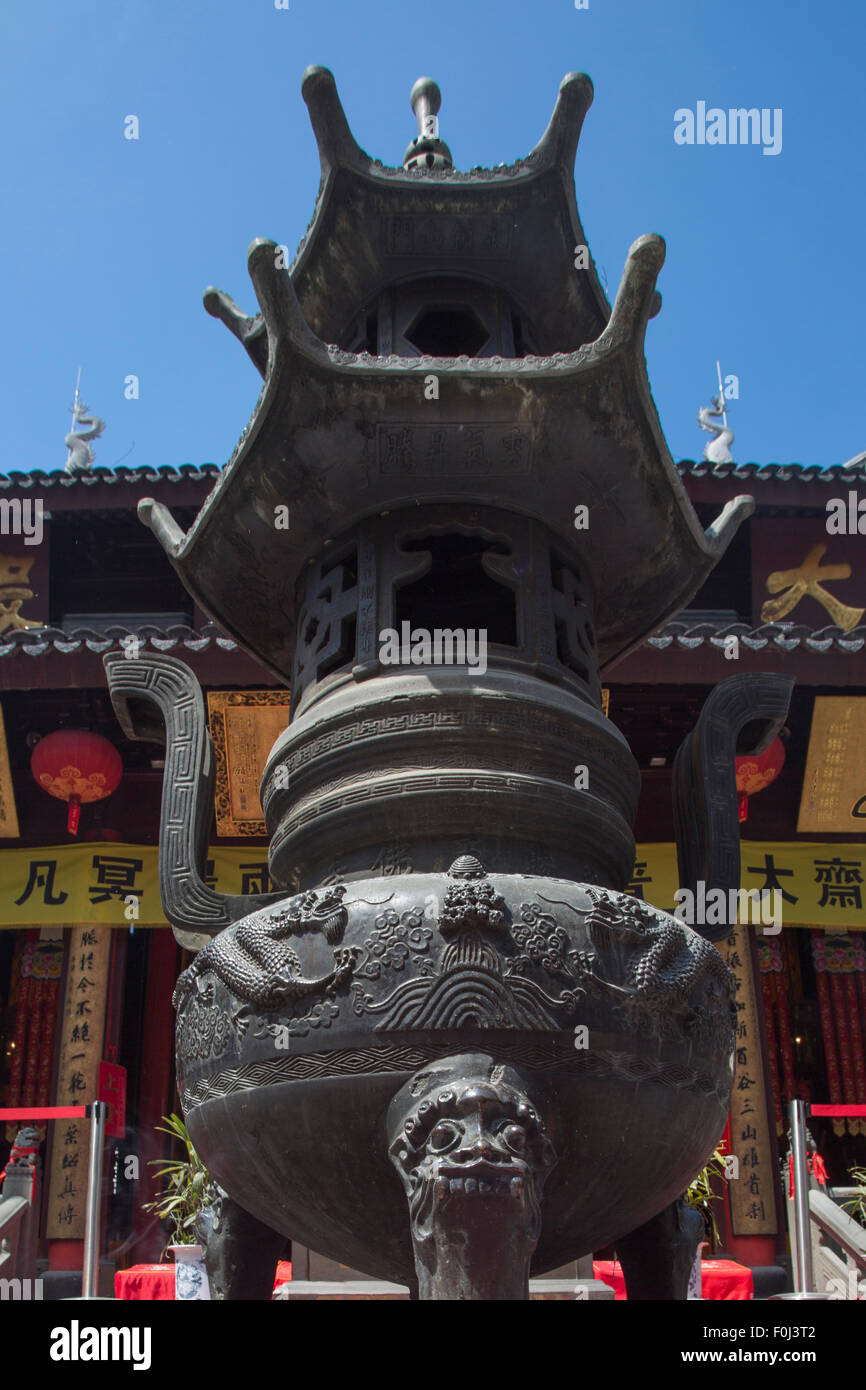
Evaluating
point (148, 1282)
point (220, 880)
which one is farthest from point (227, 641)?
point (148, 1282)

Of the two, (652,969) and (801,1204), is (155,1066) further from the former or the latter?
(652,969)

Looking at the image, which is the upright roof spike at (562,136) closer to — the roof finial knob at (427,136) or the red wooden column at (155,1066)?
the roof finial knob at (427,136)

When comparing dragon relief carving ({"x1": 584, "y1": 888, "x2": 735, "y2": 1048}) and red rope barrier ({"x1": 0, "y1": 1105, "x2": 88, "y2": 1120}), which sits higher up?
red rope barrier ({"x1": 0, "y1": 1105, "x2": 88, "y2": 1120})

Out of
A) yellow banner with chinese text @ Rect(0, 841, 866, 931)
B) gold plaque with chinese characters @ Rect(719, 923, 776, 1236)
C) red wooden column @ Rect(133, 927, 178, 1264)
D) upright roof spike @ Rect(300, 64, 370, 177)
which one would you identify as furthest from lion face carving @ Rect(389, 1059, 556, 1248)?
red wooden column @ Rect(133, 927, 178, 1264)

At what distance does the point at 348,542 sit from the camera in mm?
3400

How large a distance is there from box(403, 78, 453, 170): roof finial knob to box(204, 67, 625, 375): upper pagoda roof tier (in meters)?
0.03

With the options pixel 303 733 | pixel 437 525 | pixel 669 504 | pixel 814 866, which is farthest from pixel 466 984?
pixel 814 866

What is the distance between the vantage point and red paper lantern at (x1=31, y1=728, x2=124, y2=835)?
883cm

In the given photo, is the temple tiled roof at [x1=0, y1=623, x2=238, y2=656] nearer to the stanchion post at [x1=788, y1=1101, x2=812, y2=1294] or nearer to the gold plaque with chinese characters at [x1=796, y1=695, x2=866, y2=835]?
the stanchion post at [x1=788, y1=1101, x2=812, y2=1294]

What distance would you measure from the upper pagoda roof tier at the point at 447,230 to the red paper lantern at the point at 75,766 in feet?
18.0

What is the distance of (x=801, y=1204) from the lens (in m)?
6.34

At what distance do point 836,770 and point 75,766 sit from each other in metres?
6.46

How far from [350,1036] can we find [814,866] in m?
7.97

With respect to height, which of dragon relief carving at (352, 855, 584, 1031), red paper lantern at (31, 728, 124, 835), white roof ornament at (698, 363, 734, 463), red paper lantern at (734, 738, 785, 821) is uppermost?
white roof ornament at (698, 363, 734, 463)
